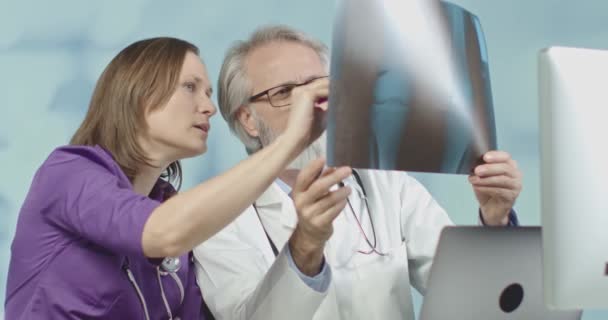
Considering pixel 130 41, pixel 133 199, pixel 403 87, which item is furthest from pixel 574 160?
pixel 130 41

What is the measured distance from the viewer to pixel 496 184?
114 centimetres

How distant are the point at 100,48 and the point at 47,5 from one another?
18cm

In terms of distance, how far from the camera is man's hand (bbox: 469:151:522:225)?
110 centimetres

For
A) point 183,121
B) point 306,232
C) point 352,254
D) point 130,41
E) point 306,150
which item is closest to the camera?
point 306,232

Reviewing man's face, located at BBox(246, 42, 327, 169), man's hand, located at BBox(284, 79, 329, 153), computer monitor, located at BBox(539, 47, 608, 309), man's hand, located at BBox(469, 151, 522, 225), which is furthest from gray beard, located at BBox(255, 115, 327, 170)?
computer monitor, located at BBox(539, 47, 608, 309)

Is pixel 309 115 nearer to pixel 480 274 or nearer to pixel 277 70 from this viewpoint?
pixel 480 274

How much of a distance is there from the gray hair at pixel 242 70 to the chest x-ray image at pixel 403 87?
21.7 inches

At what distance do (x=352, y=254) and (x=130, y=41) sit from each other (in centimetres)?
100

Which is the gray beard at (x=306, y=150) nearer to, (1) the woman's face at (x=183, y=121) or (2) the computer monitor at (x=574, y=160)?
(1) the woman's face at (x=183, y=121)

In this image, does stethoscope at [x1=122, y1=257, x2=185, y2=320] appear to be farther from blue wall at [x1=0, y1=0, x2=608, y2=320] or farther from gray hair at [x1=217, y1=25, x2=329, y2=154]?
blue wall at [x1=0, y1=0, x2=608, y2=320]

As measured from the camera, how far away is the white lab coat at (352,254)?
136 cm

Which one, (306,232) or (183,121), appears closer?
(306,232)

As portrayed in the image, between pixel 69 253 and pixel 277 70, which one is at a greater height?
pixel 277 70

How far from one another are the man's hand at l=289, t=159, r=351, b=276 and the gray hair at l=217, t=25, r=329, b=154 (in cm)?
52
